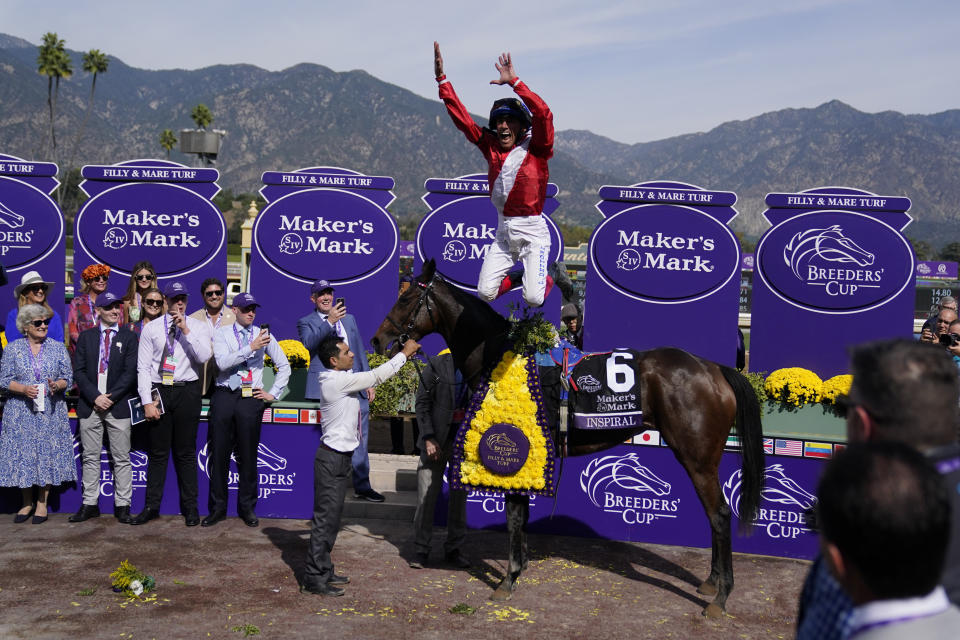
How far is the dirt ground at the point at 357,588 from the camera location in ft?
19.0

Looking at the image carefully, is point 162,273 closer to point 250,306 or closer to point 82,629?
point 250,306

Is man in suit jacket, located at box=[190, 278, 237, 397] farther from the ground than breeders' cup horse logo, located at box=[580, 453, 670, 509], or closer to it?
farther from the ground

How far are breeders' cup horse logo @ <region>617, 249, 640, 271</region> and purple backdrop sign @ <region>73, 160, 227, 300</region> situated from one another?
490cm

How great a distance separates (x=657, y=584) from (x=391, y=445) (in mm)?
4103

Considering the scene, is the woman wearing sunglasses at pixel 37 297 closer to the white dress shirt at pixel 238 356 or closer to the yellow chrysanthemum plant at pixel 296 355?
the white dress shirt at pixel 238 356

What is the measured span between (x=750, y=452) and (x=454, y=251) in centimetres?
520

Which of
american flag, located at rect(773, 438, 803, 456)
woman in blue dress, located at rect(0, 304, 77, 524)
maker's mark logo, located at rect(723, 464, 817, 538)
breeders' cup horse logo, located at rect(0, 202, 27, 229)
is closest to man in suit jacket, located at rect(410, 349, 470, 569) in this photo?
maker's mark logo, located at rect(723, 464, 817, 538)

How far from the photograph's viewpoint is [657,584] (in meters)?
6.91

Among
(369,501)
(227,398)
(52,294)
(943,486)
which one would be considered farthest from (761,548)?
(52,294)

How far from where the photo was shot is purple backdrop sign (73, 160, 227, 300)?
10570 millimetres

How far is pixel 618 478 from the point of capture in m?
7.95

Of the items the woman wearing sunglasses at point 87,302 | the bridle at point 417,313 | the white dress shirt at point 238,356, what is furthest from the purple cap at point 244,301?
the bridle at point 417,313

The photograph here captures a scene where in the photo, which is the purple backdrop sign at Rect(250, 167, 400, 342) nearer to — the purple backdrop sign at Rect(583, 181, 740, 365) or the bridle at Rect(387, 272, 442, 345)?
the purple backdrop sign at Rect(583, 181, 740, 365)

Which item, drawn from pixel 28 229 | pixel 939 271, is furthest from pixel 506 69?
pixel 939 271
